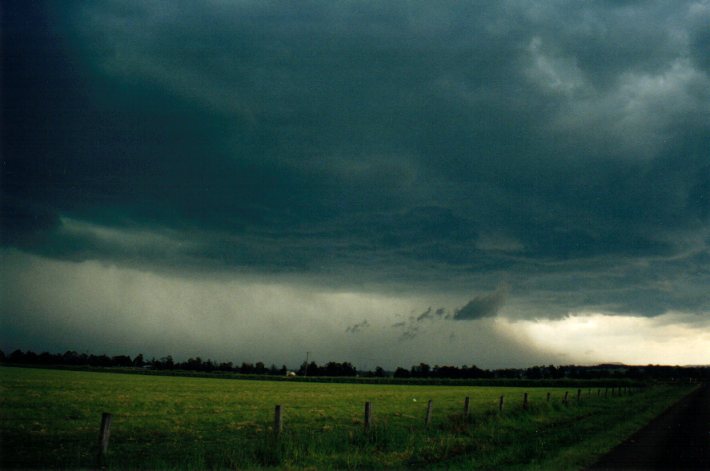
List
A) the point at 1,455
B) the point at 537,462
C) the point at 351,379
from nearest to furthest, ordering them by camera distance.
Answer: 1. the point at 537,462
2. the point at 1,455
3. the point at 351,379

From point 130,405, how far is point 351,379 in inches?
4641

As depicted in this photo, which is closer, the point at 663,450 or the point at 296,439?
the point at 296,439

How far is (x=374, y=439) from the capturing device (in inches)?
795

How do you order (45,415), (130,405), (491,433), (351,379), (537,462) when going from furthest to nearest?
(351,379) → (130,405) → (45,415) → (491,433) → (537,462)

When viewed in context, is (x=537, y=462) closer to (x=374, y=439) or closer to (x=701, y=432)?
(x=374, y=439)

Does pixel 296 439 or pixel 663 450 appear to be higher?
pixel 296 439

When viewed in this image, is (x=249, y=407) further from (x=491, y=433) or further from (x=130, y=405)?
(x=491, y=433)

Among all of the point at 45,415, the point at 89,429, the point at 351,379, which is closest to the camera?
the point at 89,429

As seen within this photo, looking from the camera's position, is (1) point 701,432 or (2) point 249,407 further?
(2) point 249,407

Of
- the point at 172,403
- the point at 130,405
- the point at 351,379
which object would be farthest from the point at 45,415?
the point at 351,379

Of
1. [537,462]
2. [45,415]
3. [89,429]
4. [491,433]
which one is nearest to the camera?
[537,462]

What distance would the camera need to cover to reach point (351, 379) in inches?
6122

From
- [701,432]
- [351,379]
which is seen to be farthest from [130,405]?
[351,379]

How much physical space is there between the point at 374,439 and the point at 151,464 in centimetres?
787
